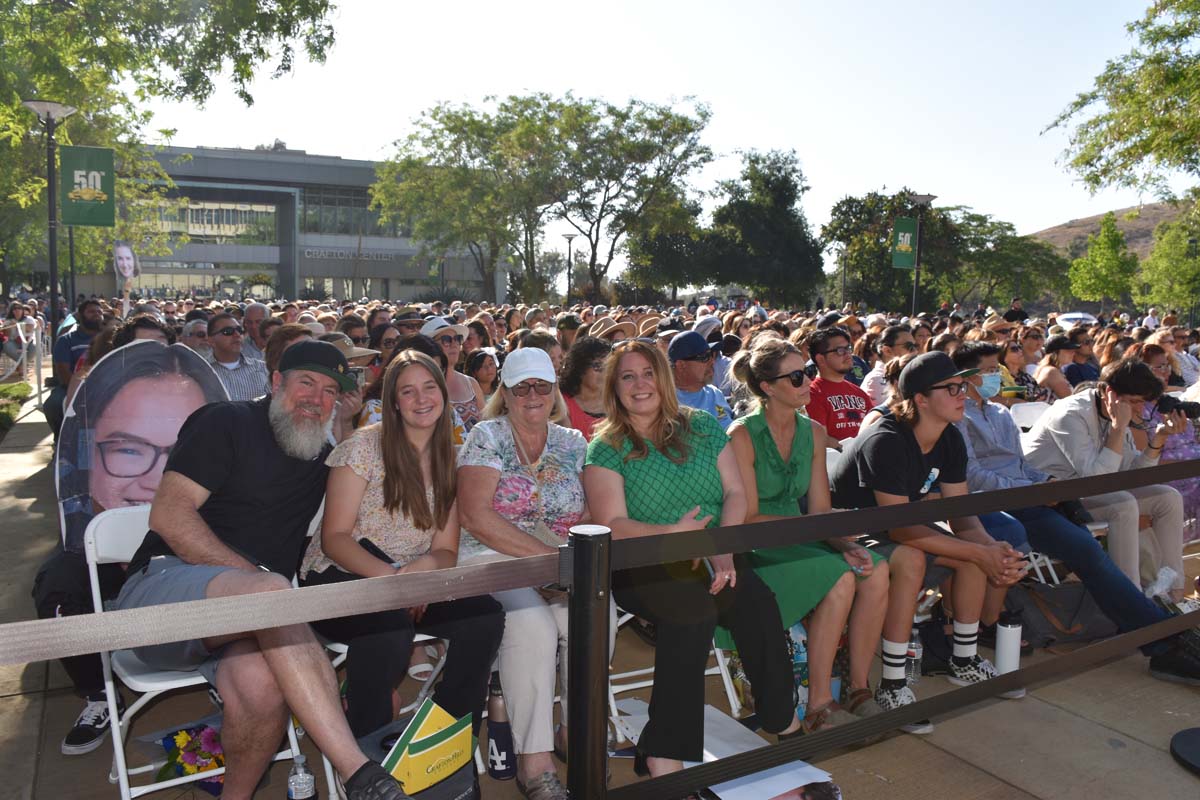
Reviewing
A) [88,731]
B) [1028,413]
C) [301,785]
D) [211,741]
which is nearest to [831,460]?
[1028,413]

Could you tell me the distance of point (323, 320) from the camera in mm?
9547

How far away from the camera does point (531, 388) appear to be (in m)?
3.83

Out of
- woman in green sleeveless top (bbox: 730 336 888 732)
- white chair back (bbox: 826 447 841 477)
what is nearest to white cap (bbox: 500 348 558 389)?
woman in green sleeveless top (bbox: 730 336 888 732)

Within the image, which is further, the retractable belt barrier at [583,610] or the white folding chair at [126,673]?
the white folding chair at [126,673]

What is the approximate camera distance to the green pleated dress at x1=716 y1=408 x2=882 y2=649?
12.3 feet

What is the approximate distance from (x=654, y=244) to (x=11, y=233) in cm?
2853

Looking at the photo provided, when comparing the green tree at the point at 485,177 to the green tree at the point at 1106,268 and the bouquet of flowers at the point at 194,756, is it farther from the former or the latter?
the green tree at the point at 1106,268

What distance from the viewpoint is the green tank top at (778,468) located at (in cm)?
415

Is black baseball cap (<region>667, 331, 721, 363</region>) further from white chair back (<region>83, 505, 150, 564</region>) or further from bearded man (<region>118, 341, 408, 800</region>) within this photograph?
white chair back (<region>83, 505, 150, 564</region>)

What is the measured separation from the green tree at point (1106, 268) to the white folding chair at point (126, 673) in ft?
296

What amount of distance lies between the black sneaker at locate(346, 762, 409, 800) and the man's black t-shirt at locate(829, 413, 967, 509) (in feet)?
8.14

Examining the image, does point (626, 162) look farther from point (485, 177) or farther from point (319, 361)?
point (319, 361)

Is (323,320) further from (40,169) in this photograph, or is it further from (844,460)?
(40,169)

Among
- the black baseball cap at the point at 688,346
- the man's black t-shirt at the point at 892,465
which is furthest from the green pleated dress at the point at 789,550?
the black baseball cap at the point at 688,346
